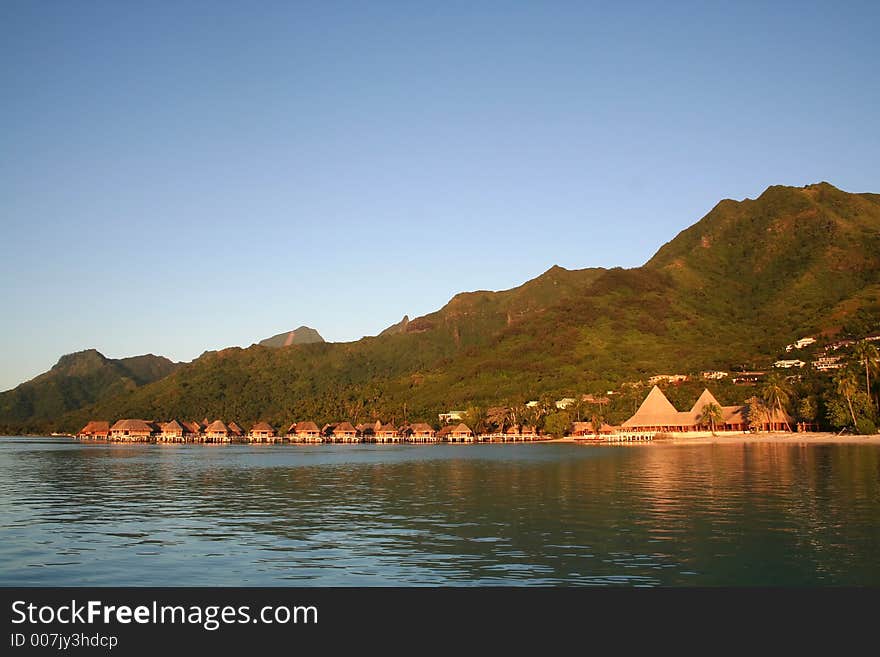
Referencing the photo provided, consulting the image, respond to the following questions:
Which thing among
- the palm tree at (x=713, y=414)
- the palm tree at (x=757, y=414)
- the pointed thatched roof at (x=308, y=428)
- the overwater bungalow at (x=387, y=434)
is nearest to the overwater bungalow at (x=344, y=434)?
the pointed thatched roof at (x=308, y=428)

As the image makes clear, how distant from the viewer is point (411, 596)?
53.5 feet

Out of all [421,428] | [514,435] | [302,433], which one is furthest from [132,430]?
[514,435]

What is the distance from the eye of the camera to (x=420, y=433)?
16000cm

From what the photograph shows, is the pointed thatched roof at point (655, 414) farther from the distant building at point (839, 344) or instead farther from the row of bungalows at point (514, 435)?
the distant building at point (839, 344)

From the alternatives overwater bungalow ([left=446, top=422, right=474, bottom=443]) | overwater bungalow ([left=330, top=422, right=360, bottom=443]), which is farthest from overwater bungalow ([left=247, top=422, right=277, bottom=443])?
overwater bungalow ([left=446, top=422, right=474, bottom=443])

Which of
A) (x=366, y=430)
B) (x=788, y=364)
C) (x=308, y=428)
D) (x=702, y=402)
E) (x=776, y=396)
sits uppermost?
(x=788, y=364)

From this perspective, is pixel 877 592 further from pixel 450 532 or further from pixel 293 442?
pixel 293 442

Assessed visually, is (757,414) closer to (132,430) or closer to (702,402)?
(702,402)

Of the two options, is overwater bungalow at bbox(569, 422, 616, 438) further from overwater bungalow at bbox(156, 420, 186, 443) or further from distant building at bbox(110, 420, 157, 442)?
distant building at bbox(110, 420, 157, 442)

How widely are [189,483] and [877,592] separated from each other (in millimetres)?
42815

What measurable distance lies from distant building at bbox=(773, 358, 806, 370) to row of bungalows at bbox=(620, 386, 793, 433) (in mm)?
30740

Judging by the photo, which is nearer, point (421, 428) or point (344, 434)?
point (421, 428)

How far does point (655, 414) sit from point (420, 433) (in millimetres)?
53461

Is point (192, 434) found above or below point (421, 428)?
below
